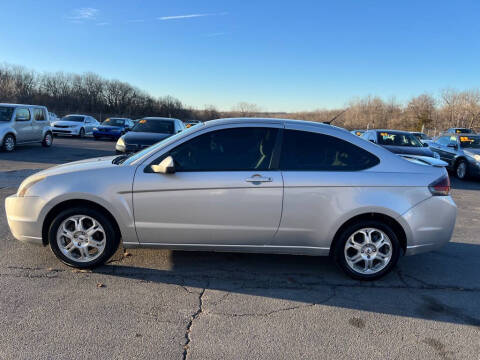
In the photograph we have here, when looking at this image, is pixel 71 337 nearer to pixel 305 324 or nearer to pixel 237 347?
pixel 237 347

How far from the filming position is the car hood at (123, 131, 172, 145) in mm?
10406

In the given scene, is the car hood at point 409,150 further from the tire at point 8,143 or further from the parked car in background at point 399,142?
the tire at point 8,143

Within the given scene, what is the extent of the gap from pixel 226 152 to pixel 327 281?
179 centimetres

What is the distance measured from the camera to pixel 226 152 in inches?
148

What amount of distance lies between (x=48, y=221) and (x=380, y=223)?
3.57 meters

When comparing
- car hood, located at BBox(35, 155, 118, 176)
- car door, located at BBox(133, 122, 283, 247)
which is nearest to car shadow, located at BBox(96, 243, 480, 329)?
car door, located at BBox(133, 122, 283, 247)

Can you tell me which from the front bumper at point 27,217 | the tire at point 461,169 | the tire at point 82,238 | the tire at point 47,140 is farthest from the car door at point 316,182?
the tire at point 47,140

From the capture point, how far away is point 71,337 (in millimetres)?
2707

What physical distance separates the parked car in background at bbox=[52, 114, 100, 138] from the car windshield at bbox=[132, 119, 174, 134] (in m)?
13.1

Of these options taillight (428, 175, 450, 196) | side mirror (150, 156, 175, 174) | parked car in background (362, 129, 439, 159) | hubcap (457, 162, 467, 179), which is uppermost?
parked car in background (362, 129, 439, 159)

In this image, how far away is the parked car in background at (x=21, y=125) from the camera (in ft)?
44.4

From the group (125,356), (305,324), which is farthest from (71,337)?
(305,324)

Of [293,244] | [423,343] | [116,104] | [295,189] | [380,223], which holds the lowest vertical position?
[423,343]

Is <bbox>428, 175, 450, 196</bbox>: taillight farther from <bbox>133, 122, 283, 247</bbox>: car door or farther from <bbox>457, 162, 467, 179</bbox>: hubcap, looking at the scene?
<bbox>457, 162, 467, 179</bbox>: hubcap
